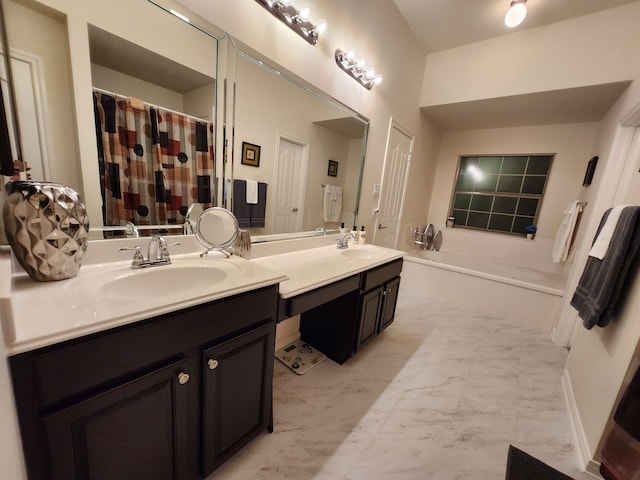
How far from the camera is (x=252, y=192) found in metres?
1.49

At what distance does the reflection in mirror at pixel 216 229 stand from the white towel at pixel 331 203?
0.90 m

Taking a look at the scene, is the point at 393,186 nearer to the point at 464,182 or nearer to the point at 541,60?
the point at 541,60

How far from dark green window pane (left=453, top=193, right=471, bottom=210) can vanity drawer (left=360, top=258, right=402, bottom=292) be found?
262 cm

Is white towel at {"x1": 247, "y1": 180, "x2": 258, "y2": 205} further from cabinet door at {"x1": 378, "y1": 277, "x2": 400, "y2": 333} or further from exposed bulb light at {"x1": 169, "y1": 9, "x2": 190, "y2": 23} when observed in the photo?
cabinet door at {"x1": 378, "y1": 277, "x2": 400, "y2": 333}

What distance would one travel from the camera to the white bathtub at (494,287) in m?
Result: 2.47

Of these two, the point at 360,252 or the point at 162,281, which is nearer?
the point at 162,281

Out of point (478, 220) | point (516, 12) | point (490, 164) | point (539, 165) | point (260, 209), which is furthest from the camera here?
point (478, 220)

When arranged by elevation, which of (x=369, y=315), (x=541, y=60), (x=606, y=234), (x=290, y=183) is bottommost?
(x=369, y=315)

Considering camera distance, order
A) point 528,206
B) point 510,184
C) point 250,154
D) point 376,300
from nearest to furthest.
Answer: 1. point 250,154
2. point 376,300
3. point 528,206
4. point 510,184

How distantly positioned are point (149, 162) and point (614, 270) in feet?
7.59

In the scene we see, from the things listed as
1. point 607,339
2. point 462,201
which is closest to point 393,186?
point 462,201

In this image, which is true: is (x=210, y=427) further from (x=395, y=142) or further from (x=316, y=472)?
(x=395, y=142)

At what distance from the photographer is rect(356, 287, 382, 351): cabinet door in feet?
5.42

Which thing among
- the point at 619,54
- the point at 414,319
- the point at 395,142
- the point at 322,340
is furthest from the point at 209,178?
the point at 619,54
